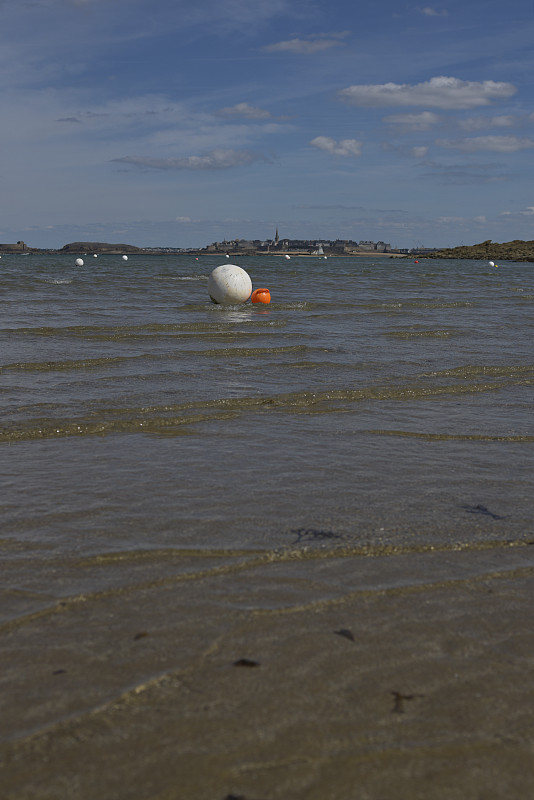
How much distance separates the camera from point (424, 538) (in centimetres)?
358

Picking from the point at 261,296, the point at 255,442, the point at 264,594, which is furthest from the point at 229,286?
the point at 264,594

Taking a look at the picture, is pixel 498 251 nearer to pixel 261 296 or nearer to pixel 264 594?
pixel 261 296

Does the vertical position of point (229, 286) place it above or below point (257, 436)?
above

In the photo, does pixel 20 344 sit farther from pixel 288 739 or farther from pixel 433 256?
pixel 433 256

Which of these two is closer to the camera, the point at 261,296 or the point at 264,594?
the point at 264,594

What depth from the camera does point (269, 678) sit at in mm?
2311

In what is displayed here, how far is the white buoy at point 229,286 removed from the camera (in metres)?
18.0

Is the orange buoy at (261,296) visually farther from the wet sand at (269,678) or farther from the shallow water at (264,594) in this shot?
the wet sand at (269,678)

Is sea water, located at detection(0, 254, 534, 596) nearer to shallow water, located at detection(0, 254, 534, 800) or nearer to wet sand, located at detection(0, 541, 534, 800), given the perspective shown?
shallow water, located at detection(0, 254, 534, 800)

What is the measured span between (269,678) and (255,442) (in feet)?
10.7

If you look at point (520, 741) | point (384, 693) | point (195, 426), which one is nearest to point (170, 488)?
point (195, 426)

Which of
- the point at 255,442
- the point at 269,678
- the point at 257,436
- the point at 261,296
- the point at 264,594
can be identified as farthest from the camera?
the point at 261,296

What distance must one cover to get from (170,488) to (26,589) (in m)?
1.44

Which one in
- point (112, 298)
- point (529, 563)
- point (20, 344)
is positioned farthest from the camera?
point (112, 298)
